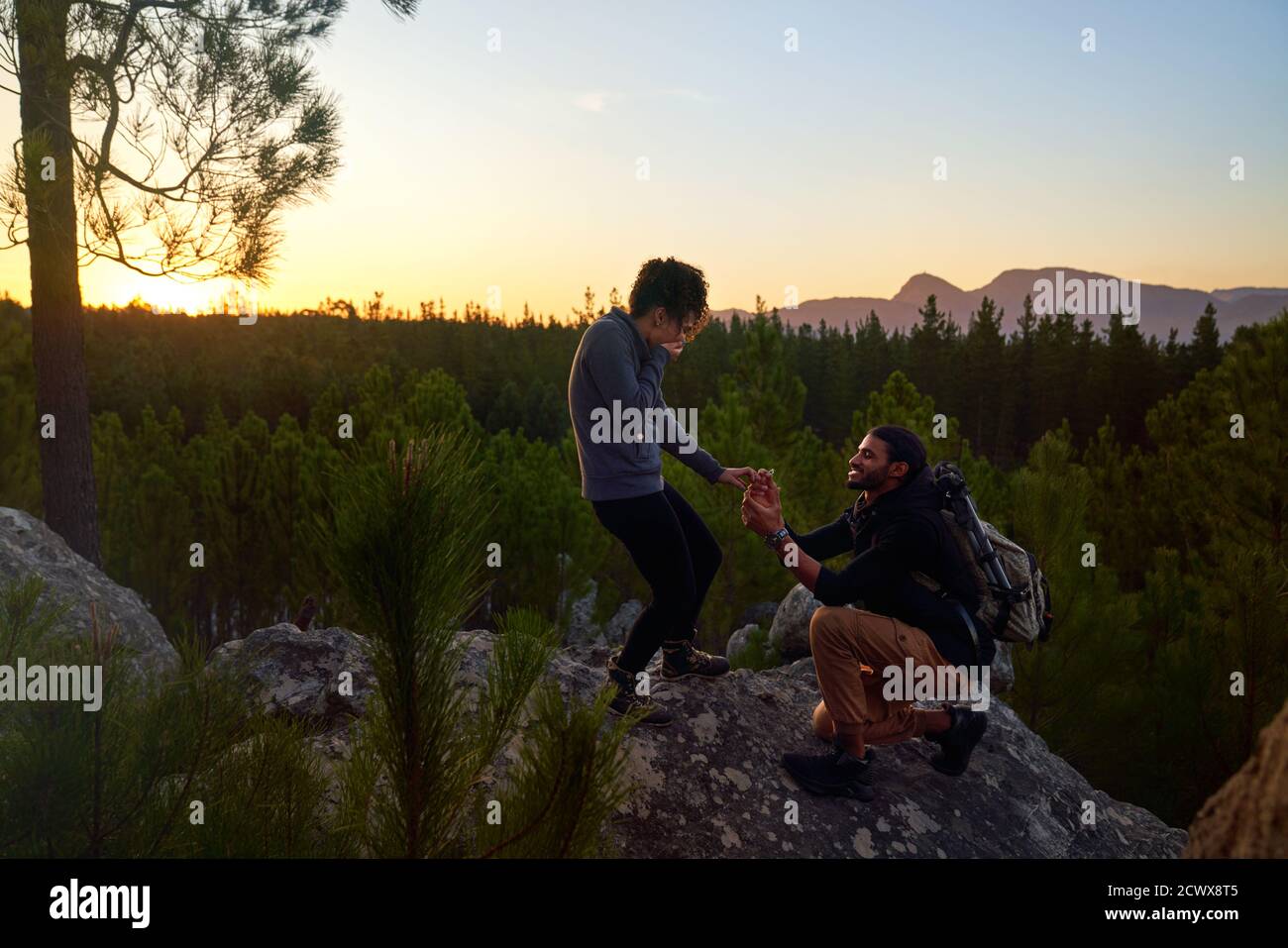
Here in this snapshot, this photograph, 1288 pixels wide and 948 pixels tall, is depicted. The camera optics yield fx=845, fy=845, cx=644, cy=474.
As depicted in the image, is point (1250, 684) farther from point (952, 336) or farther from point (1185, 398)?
point (952, 336)

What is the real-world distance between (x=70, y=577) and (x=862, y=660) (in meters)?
6.83

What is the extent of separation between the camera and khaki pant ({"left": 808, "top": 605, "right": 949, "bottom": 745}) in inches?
131

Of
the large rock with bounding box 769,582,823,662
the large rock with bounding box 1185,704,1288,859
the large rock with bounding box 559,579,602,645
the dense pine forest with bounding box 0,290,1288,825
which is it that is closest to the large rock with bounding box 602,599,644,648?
the large rock with bounding box 559,579,602,645

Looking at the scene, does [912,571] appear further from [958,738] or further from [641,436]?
[641,436]

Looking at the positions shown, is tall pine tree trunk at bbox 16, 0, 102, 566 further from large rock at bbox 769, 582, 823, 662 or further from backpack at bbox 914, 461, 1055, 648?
backpack at bbox 914, 461, 1055, 648

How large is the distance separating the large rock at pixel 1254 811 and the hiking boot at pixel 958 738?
9.05 feet

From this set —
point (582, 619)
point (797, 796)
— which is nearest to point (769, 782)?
point (797, 796)

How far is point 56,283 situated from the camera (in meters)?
7.99

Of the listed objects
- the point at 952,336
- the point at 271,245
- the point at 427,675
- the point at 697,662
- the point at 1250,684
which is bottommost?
the point at 1250,684

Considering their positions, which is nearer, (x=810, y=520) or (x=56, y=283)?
(x=56, y=283)
